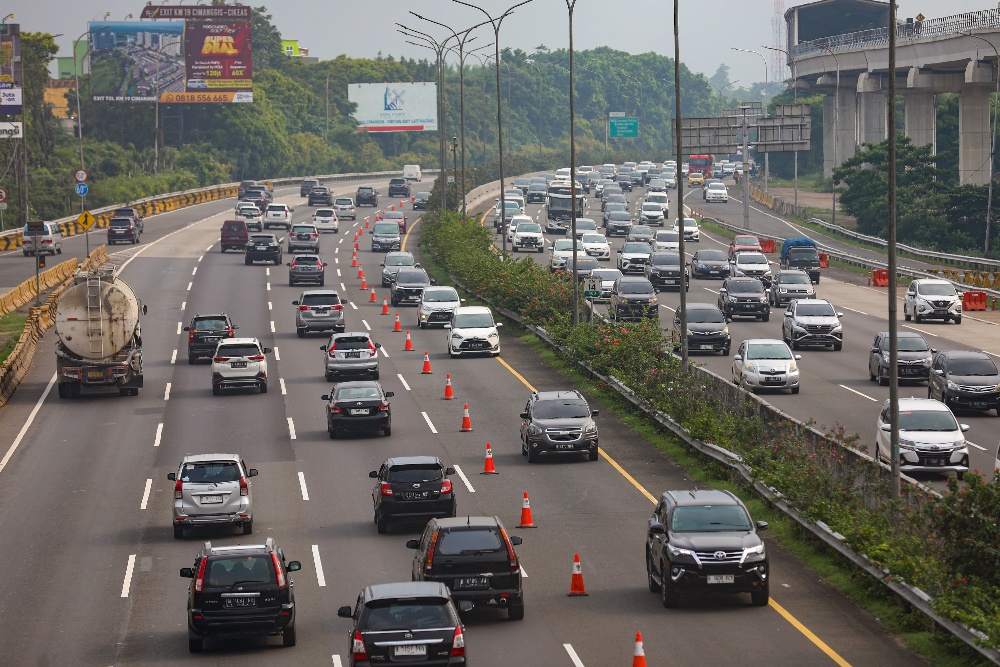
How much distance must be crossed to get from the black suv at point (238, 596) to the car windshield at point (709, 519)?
5846 millimetres

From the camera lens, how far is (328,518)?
31.1m

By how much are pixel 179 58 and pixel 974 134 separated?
252 ft

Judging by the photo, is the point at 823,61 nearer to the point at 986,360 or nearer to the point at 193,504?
the point at 986,360

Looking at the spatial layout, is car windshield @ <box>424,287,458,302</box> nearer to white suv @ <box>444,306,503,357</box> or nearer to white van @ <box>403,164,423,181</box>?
white suv @ <box>444,306,503,357</box>

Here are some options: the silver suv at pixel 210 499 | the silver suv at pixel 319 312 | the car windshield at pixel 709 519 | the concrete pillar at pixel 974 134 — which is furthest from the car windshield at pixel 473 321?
the concrete pillar at pixel 974 134

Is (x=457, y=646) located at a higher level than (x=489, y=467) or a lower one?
higher

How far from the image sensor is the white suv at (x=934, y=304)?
2397 inches

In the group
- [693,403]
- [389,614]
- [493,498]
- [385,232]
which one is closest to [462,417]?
Result: [693,403]

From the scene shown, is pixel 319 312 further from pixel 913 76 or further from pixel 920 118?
pixel 920 118

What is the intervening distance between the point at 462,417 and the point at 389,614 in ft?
80.8

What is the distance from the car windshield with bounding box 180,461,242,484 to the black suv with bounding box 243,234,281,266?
5346 cm

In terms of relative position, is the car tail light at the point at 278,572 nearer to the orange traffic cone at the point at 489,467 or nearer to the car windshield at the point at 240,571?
the car windshield at the point at 240,571

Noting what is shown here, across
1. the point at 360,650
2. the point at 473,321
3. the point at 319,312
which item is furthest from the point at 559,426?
the point at 319,312

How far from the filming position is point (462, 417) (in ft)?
140
